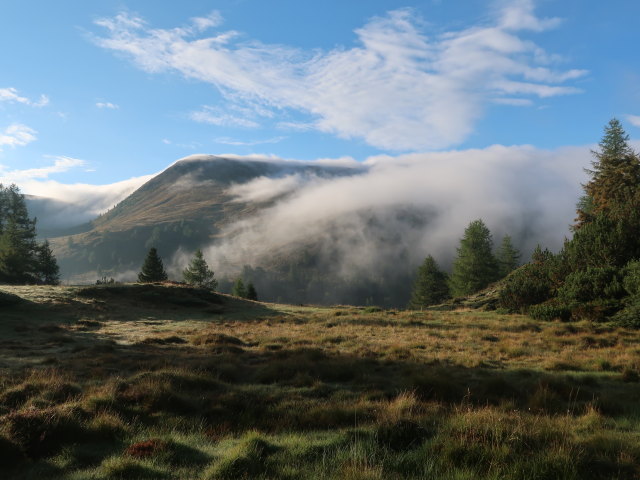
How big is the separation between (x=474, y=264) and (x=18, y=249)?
81.1 m

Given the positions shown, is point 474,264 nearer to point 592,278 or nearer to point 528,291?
point 528,291

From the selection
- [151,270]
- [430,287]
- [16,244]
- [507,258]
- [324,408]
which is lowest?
[430,287]

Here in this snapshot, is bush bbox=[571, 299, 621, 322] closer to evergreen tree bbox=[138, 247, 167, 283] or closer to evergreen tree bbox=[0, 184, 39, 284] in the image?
evergreen tree bbox=[138, 247, 167, 283]

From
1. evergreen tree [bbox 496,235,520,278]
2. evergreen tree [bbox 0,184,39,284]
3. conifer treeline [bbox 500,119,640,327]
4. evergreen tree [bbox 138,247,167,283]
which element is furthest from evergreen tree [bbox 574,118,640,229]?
evergreen tree [bbox 0,184,39,284]

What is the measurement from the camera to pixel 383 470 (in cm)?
522

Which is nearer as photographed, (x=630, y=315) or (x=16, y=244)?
(x=630, y=315)

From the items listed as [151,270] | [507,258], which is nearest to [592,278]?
[507,258]

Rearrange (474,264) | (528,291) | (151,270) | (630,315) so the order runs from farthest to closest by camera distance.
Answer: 1. (151,270)
2. (474,264)
3. (528,291)
4. (630,315)

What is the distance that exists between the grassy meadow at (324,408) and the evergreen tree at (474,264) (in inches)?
2035

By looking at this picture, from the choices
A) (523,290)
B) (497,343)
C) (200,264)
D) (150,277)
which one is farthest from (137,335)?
(200,264)

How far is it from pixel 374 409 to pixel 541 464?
4.04 metres

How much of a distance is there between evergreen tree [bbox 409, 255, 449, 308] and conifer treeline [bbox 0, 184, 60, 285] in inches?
2956

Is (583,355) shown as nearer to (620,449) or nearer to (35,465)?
(620,449)

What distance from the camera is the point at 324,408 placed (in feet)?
28.0
